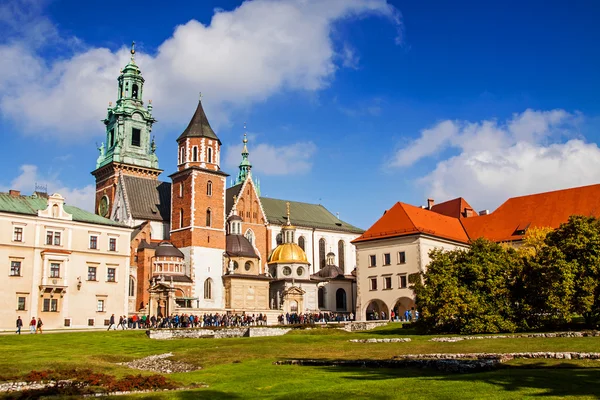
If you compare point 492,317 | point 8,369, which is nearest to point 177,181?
point 492,317

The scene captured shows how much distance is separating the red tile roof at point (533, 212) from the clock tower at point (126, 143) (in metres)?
41.8

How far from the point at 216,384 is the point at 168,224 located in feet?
194

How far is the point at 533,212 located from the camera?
71.4 m

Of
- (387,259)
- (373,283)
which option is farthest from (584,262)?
(373,283)

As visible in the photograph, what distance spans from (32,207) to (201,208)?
72.1 ft

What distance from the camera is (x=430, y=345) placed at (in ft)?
93.7

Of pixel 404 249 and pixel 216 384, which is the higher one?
pixel 404 249

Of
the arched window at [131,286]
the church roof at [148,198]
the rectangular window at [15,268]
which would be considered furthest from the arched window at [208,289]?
the rectangular window at [15,268]

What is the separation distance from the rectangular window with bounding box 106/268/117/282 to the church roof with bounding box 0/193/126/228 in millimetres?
3934

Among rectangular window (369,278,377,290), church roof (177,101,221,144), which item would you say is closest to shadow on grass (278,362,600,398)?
rectangular window (369,278,377,290)

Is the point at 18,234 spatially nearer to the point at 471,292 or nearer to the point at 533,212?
the point at 471,292

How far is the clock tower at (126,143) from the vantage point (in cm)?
8119

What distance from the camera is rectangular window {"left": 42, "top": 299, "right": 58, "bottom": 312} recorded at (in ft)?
165

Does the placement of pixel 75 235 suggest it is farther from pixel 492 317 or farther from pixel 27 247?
pixel 492 317
